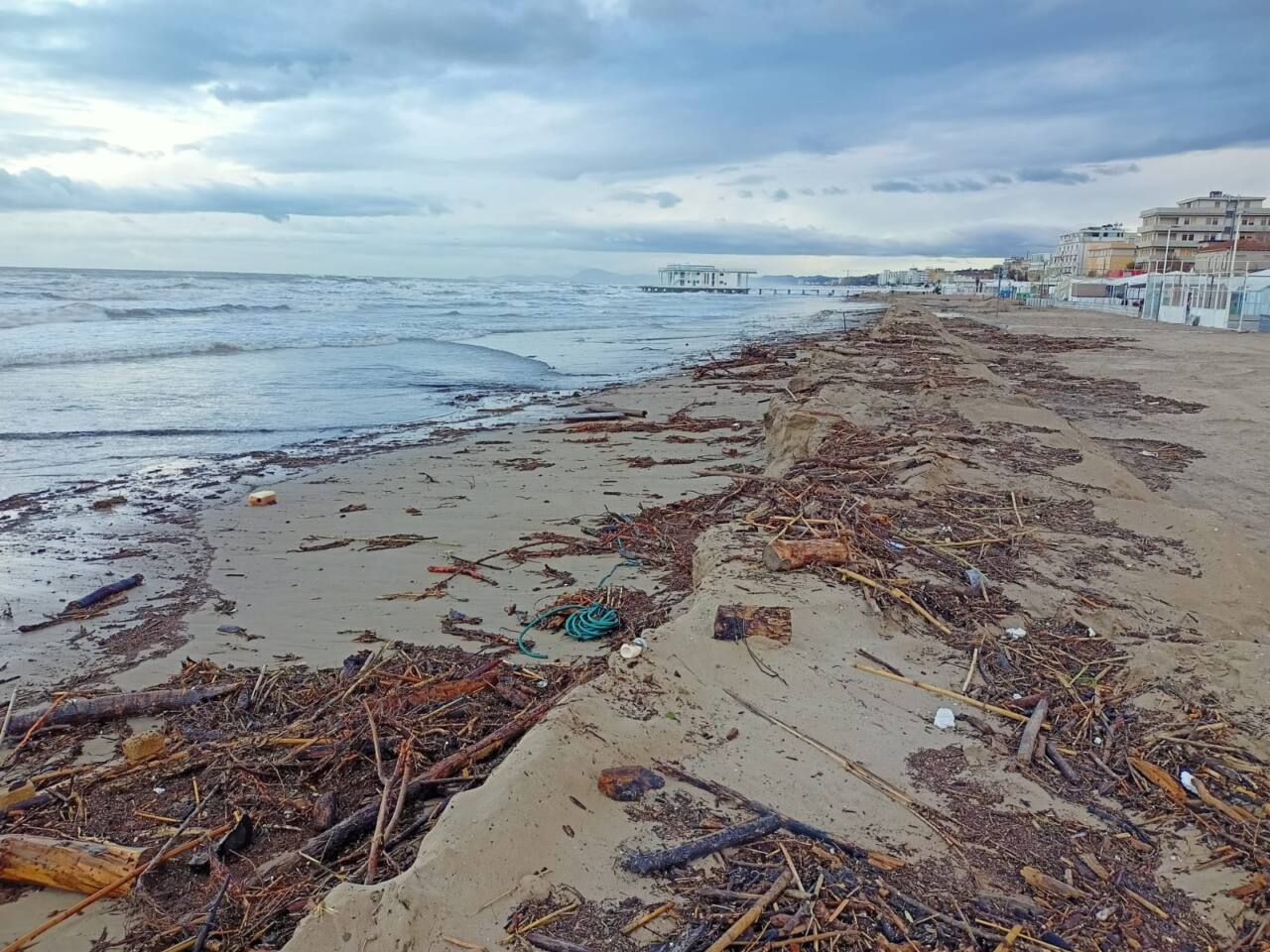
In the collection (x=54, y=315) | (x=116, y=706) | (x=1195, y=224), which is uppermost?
(x=1195, y=224)

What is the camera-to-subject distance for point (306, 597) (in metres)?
5.96

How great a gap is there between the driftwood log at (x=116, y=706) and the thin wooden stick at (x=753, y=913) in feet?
10.3

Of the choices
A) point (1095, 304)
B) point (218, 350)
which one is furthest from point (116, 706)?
point (1095, 304)

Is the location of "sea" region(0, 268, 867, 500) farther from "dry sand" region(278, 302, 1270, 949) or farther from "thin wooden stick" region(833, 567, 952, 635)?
"thin wooden stick" region(833, 567, 952, 635)

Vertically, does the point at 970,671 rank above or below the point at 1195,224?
below

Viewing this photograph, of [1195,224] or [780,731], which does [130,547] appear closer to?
[780,731]

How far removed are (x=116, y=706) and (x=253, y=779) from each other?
1.23 m

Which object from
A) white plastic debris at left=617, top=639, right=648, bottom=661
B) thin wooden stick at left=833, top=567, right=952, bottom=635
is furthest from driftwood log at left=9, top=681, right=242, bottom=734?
thin wooden stick at left=833, top=567, right=952, bottom=635

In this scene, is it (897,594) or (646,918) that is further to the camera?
(897,594)

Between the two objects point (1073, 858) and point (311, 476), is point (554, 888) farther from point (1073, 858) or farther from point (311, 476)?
point (311, 476)

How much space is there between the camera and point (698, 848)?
2688 millimetres

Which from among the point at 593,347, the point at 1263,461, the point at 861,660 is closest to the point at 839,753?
the point at 861,660

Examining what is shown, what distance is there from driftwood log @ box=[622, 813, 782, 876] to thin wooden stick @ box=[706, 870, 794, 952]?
200mm

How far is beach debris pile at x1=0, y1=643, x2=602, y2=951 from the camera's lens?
2824 millimetres
